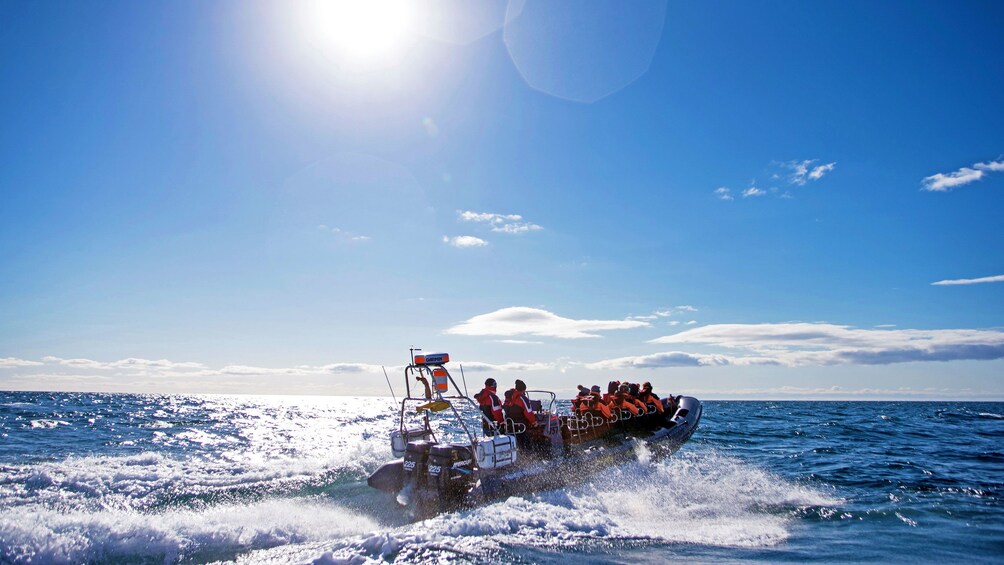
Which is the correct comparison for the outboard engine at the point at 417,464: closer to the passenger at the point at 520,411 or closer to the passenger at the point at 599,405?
the passenger at the point at 520,411

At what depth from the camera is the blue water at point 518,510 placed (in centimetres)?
671

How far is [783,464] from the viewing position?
15008 mm

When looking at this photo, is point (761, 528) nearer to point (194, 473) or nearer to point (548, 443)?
point (548, 443)

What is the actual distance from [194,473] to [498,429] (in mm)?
8109

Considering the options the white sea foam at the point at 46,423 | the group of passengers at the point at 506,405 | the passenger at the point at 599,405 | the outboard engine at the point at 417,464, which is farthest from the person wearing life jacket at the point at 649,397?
the white sea foam at the point at 46,423

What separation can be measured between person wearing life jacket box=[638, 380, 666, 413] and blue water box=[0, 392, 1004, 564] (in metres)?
1.48

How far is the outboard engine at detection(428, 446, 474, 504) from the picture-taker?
28.8 feet

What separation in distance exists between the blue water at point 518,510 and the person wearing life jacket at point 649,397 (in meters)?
1.48

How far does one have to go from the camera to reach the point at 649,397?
1516cm

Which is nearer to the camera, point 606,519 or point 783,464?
point 606,519

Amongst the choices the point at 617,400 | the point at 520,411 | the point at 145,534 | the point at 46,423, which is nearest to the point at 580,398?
the point at 617,400

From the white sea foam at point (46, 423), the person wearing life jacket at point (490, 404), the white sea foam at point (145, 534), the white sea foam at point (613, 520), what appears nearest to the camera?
the white sea foam at point (145, 534)

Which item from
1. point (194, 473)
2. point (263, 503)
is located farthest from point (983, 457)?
point (194, 473)

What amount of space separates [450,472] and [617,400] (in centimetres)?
613
